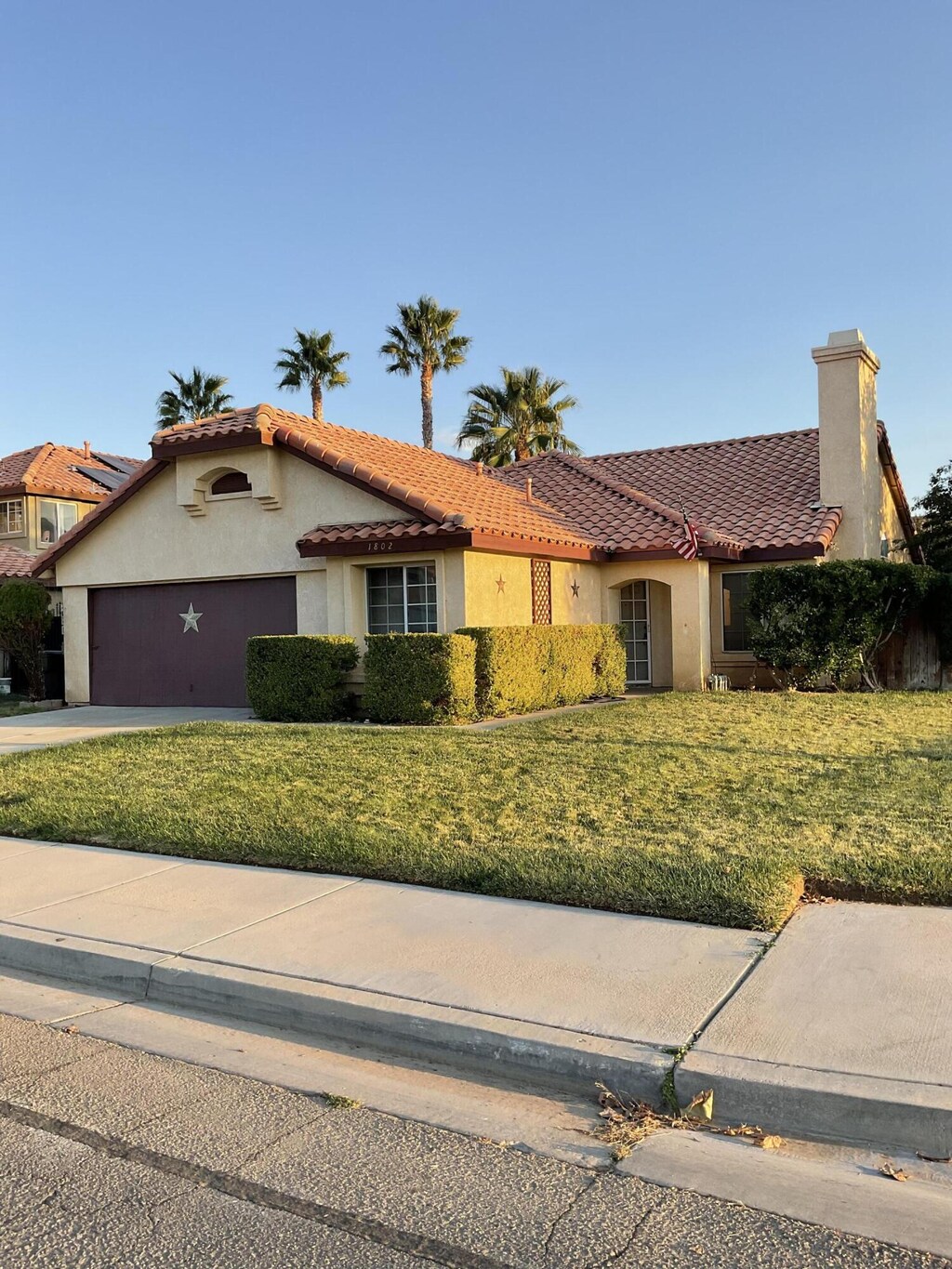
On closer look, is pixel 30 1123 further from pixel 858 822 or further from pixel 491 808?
pixel 858 822

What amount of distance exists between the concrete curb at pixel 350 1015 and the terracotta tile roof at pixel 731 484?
49.7 ft

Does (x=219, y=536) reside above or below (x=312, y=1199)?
above

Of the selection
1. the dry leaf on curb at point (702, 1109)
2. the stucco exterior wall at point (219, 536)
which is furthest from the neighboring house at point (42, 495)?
the dry leaf on curb at point (702, 1109)

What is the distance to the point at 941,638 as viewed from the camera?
18938 mm

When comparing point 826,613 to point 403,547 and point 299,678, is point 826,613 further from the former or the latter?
point 299,678

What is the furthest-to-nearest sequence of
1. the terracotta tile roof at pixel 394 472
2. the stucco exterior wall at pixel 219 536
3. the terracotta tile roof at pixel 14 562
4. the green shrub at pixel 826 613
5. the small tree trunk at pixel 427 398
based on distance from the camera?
1. the small tree trunk at pixel 427 398
2. the terracotta tile roof at pixel 14 562
3. the stucco exterior wall at pixel 219 536
4. the green shrub at pixel 826 613
5. the terracotta tile roof at pixel 394 472

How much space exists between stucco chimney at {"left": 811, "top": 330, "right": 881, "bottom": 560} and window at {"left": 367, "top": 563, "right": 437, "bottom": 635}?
345 inches

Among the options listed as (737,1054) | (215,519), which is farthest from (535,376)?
(737,1054)

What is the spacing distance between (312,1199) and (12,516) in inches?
1230

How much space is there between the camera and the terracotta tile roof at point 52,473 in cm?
3088

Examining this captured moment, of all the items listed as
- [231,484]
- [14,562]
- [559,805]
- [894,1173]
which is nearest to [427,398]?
[14,562]

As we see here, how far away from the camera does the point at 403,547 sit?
53.7 feet

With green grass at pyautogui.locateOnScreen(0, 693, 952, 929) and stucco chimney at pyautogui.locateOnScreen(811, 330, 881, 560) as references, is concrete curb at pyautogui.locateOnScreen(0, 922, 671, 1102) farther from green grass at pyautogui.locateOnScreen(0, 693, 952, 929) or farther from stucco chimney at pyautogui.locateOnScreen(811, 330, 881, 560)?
stucco chimney at pyautogui.locateOnScreen(811, 330, 881, 560)

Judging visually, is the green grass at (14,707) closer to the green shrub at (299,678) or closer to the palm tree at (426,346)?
the green shrub at (299,678)
